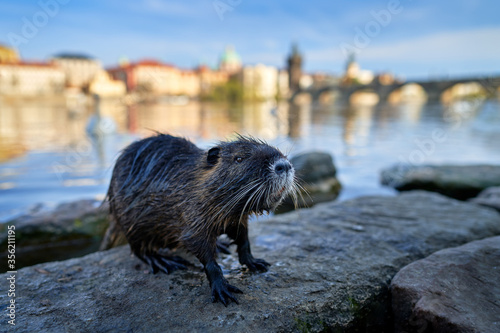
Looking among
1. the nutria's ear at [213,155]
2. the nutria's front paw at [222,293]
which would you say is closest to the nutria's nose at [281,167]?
the nutria's ear at [213,155]

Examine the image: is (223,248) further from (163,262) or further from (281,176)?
(281,176)

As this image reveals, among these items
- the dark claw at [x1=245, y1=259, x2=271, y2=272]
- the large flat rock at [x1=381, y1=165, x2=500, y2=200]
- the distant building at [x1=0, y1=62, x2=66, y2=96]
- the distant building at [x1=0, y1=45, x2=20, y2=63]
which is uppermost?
the distant building at [x1=0, y1=45, x2=20, y2=63]

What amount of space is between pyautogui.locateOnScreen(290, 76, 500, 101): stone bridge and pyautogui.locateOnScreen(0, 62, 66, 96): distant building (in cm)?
6652

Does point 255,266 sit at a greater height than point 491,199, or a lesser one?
greater

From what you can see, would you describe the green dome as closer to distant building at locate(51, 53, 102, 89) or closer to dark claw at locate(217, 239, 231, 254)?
distant building at locate(51, 53, 102, 89)

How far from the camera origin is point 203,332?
6.68 feet

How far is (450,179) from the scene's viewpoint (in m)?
7.61

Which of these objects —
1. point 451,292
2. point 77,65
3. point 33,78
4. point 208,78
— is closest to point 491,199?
point 451,292

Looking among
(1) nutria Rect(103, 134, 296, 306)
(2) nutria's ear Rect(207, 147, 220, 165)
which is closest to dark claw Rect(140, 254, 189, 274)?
(1) nutria Rect(103, 134, 296, 306)

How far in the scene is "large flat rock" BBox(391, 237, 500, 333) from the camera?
2.08 meters

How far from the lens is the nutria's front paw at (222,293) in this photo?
235 centimetres

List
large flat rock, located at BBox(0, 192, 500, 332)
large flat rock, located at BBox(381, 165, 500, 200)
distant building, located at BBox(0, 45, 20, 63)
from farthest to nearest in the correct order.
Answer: distant building, located at BBox(0, 45, 20, 63) → large flat rock, located at BBox(381, 165, 500, 200) → large flat rock, located at BBox(0, 192, 500, 332)

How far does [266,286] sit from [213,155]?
1062 mm

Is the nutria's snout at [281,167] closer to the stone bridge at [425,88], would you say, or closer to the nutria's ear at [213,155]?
the nutria's ear at [213,155]
